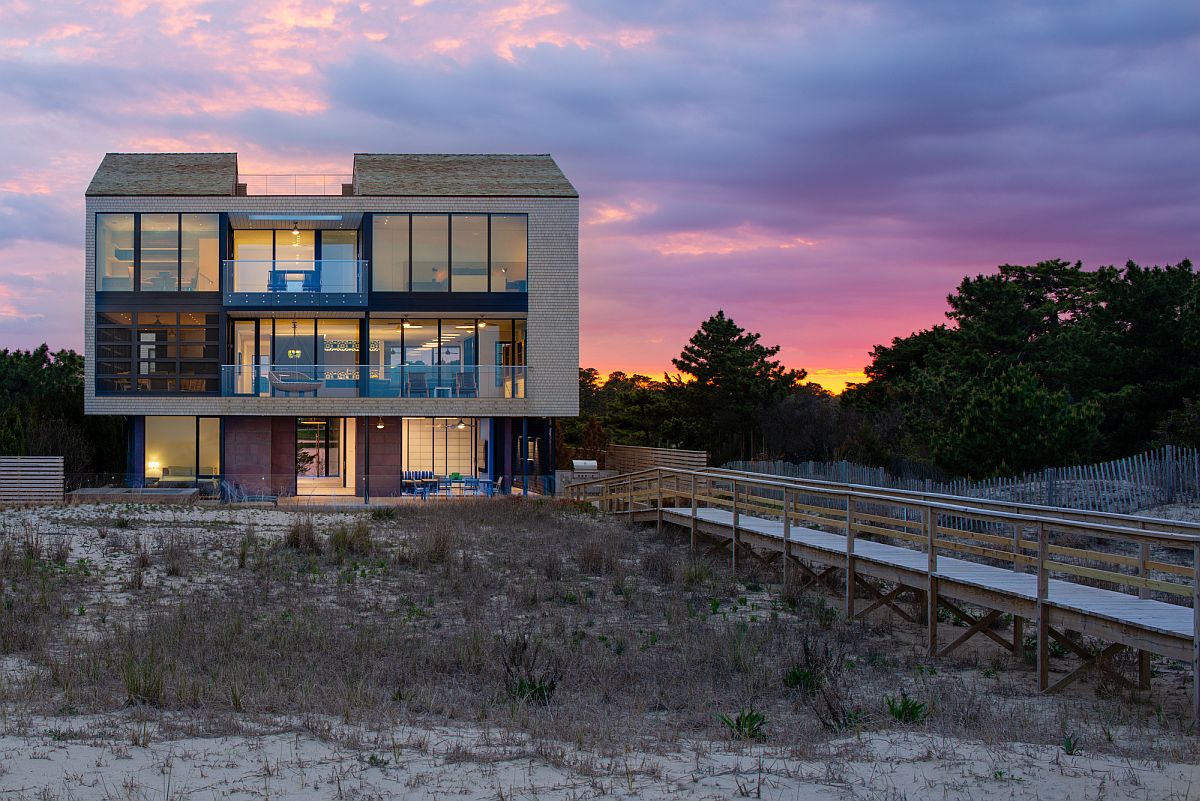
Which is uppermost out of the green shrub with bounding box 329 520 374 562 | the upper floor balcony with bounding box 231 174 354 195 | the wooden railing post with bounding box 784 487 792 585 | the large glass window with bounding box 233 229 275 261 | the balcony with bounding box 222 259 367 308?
the upper floor balcony with bounding box 231 174 354 195

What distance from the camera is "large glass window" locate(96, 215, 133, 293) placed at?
3144 cm

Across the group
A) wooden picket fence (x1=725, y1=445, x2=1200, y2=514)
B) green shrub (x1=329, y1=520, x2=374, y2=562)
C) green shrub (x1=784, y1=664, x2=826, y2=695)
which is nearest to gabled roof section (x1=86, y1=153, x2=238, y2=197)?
green shrub (x1=329, y1=520, x2=374, y2=562)

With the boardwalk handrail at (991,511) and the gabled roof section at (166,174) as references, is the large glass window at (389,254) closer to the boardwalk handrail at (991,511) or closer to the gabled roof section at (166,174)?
the gabled roof section at (166,174)

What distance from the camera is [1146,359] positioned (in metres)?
33.5

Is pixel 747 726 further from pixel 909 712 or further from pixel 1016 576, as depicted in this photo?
pixel 1016 576

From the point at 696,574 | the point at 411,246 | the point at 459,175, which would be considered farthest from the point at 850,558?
the point at 459,175

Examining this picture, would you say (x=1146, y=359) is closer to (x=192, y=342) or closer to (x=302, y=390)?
(x=302, y=390)

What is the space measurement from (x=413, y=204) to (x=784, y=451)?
18613mm

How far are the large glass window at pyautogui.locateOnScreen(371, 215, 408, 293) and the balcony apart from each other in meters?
0.68

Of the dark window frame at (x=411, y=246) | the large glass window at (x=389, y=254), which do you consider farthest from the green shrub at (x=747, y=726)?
the large glass window at (x=389, y=254)

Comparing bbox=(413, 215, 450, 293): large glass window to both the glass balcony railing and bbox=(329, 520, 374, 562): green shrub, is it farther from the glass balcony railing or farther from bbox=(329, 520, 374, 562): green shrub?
bbox=(329, 520, 374, 562): green shrub

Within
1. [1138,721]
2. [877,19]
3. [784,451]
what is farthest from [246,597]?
[784,451]

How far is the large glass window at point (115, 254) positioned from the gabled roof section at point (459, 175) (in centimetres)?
737

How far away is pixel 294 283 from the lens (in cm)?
3139
